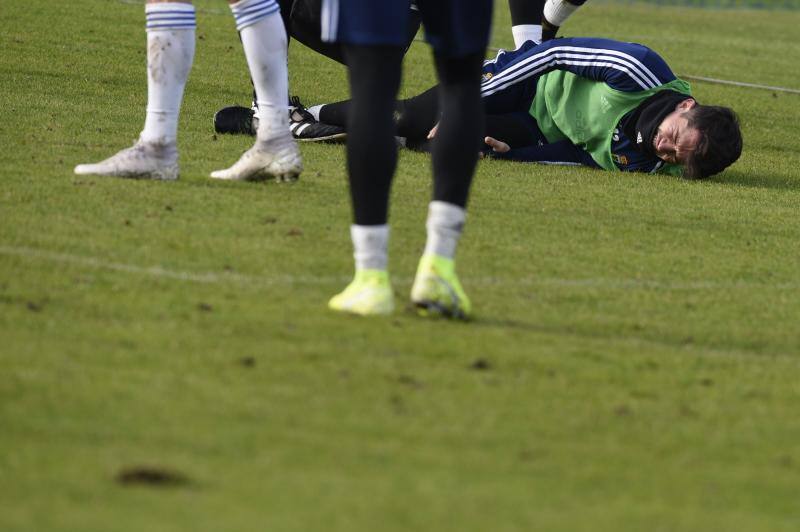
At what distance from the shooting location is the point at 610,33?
16.7 meters

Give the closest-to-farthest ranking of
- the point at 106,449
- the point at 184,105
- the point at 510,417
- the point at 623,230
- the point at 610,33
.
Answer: the point at 106,449 → the point at 510,417 → the point at 623,230 → the point at 184,105 → the point at 610,33

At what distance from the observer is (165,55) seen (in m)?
5.80

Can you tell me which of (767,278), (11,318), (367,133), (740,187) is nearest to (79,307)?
(11,318)

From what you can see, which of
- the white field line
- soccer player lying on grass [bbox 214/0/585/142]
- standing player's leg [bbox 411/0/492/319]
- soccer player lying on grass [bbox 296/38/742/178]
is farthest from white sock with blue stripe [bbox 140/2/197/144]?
soccer player lying on grass [bbox 296/38/742/178]

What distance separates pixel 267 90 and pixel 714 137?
2533 mm

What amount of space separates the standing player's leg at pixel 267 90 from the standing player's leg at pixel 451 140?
1643 mm

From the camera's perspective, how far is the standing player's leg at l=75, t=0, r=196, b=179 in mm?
5797

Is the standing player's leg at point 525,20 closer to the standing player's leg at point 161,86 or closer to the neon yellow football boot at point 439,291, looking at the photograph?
the standing player's leg at point 161,86

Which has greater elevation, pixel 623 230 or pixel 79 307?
pixel 79 307

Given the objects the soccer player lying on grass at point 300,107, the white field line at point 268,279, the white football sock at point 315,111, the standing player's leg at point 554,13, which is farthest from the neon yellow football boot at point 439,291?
the standing player's leg at point 554,13

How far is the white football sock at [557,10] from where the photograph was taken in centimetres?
969

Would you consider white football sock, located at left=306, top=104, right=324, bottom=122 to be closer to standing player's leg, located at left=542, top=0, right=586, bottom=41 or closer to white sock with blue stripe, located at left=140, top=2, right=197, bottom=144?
white sock with blue stripe, located at left=140, top=2, right=197, bottom=144

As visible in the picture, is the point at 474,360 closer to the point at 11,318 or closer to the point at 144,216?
the point at 11,318

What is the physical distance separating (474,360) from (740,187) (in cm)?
414
